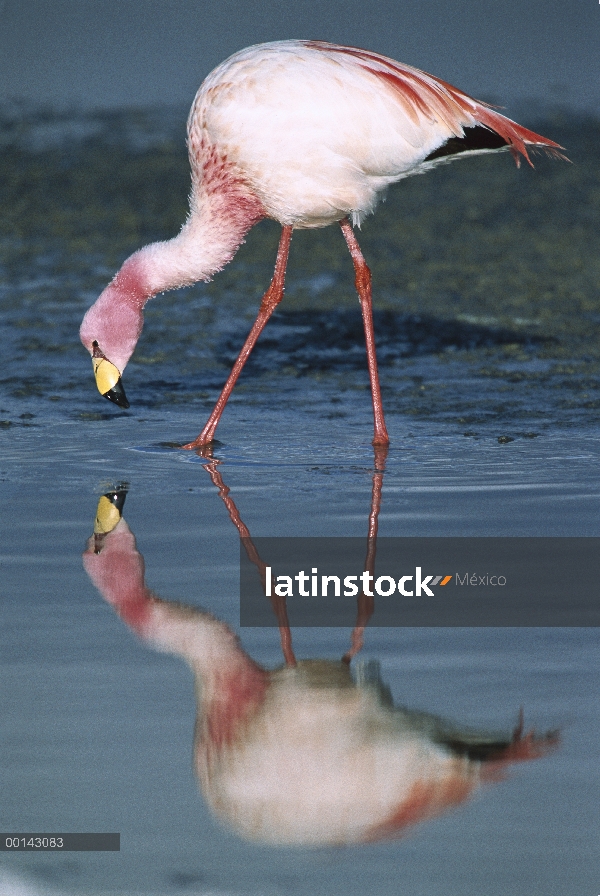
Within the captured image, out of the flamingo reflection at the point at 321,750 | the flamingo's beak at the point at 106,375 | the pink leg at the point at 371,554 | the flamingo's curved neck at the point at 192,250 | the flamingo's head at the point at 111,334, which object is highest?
the flamingo's curved neck at the point at 192,250

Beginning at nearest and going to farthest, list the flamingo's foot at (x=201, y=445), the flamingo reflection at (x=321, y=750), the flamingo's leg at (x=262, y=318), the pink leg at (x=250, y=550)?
1. the flamingo reflection at (x=321, y=750)
2. the pink leg at (x=250, y=550)
3. the flamingo's foot at (x=201, y=445)
4. the flamingo's leg at (x=262, y=318)

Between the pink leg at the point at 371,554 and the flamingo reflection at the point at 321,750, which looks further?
the pink leg at the point at 371,554

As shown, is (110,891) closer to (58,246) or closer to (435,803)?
(435,803)

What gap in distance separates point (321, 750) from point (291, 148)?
3.86 metres

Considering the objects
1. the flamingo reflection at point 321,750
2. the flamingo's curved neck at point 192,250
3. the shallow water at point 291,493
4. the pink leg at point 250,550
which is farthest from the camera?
the flamingo's curved neck at point 192,250

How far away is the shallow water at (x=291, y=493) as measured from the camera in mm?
3129

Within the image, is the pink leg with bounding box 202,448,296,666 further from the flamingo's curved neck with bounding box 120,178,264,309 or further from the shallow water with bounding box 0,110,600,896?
the flamingo's curved neck with bounding box 120,178,264,309

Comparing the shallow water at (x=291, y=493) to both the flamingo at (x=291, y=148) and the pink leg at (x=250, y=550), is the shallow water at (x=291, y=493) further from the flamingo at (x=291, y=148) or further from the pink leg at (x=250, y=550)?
the flamingo at (x=291, y=148)

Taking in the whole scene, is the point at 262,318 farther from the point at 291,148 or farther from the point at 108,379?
the point at 291,148

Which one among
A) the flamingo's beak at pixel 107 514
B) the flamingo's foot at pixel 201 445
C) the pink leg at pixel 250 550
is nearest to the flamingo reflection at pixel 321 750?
the pink leg at pixel 250 550

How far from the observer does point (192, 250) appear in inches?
279

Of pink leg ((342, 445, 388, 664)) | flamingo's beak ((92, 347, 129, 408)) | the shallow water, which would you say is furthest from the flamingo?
the shallow water


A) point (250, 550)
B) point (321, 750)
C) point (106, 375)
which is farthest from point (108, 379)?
point (321, 750)

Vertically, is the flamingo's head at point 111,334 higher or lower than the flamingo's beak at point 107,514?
higher
